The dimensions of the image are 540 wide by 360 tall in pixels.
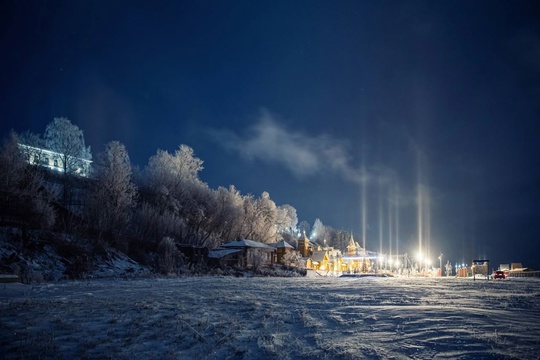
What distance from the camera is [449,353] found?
Result: 222 inches

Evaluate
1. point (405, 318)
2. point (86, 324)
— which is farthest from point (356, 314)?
point (86, 324)

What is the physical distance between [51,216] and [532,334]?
34658mm

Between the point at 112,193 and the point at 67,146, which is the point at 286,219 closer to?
the point at 67,146

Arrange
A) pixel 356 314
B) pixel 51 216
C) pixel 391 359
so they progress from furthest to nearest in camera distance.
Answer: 1. pixel 51 216
2. pixel 356 314
3. pixel 391 359

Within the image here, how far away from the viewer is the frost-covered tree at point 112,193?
1563 inches

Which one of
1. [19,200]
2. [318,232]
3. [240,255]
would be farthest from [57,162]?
[318,232]

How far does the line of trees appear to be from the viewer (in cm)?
3241

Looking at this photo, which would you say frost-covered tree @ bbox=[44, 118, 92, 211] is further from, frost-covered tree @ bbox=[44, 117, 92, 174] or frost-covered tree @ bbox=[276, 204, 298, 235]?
frost-covered tree @ bbox=[276, 204, 298, 235]

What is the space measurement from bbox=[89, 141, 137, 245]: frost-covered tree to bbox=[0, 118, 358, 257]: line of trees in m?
0.11

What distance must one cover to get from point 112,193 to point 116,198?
802mm

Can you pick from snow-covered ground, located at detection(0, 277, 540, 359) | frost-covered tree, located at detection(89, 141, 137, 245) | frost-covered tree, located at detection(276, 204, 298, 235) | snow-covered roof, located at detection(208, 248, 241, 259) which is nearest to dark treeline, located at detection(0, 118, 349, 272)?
frost-covered tree, located at detection(89, 141, 137, 245)

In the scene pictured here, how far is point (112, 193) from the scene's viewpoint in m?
44.5

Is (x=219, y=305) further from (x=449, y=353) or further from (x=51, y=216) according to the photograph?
(x=51, y=216)

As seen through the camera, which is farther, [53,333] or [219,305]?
[219,305]
